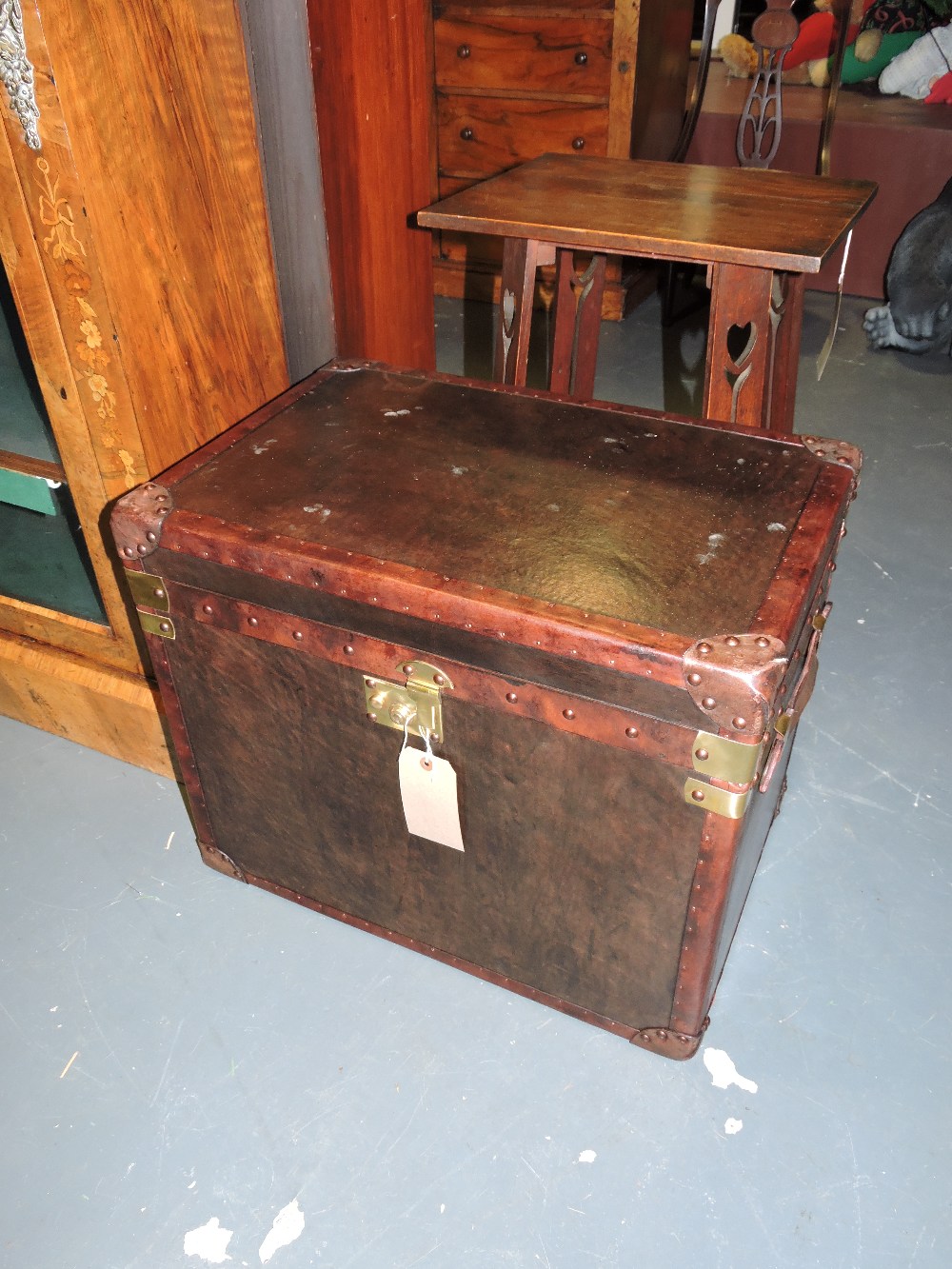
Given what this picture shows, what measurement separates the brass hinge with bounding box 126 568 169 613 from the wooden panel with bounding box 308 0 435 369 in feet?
2.14

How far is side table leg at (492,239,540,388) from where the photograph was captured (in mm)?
1622

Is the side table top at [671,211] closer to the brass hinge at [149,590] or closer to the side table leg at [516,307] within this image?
the side table leg at [516,307]

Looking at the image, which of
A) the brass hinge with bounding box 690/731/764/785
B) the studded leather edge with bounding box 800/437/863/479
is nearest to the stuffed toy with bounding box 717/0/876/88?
the studded leather edge with bounding box 800/437/863/479

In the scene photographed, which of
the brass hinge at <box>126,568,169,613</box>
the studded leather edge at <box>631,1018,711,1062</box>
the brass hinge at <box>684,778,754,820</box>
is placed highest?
the brass hinge at <box>126,568,169,613</box>

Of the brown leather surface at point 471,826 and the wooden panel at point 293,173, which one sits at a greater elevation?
the wooden panel at point 293,173

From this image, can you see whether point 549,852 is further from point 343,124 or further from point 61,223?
point 343,124

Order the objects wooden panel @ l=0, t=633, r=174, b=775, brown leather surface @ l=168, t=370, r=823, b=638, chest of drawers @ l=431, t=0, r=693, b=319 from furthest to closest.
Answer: chest of drawers @ l=431, t=0, r=693, b=319 → wooden panel @ l=0, t=633, r=174, b=775 → brown leather surface @ l=168, t=370, r=823, b=638

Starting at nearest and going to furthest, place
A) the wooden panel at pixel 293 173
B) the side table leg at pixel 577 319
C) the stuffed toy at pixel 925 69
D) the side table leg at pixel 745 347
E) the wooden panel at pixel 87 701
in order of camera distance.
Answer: the wooden panel at pixel 293 173 < the side table leg at pixel 745 347 < the wooden panel at pixel 87 701 < the side table leg at pixel 577 319 < the stuffed toy at pixel 925 69

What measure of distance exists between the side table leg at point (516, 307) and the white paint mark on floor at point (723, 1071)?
106 centimetres

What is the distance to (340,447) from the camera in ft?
4.04

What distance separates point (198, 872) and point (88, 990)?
22 cm

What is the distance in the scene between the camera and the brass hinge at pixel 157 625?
1179 mm

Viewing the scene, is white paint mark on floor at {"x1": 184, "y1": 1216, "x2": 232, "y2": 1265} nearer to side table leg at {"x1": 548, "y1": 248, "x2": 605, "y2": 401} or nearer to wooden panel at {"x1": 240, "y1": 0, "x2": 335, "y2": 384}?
wooden panel at {"x1": 240, "y1": 0, "x2": 335, "y2": 384}

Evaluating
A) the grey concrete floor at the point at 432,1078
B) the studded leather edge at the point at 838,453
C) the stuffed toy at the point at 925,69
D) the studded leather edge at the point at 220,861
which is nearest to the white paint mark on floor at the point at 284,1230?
the grey concrete floor at the point at 432,1078
